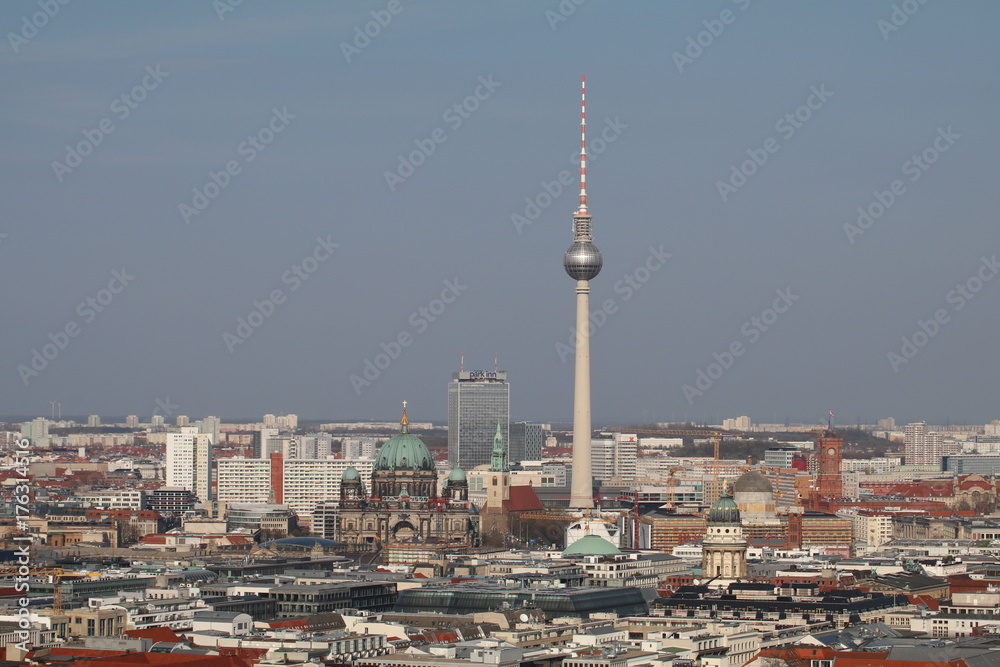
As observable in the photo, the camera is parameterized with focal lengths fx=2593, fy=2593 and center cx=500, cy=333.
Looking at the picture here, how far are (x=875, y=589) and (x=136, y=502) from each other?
8661 centimetres

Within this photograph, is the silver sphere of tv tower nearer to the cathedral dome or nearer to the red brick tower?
the cathedral dome

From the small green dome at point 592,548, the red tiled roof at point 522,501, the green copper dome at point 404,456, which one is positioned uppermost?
the green copper dome at point 404,456

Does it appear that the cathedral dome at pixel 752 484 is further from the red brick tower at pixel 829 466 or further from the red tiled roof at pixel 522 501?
the red brick tower at pixel 829 466

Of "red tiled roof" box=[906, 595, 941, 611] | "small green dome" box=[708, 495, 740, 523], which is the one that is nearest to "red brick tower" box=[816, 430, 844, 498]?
"small green dome" box=[708, 495, 740, 523]

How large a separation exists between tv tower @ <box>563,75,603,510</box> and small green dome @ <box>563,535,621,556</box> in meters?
32.5

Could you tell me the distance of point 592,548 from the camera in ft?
407

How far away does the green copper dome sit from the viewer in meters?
163

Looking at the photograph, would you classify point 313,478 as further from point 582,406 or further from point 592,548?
point 592,548

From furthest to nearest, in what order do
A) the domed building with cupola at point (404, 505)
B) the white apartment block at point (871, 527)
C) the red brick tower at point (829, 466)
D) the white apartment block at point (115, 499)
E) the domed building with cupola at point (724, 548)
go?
the red brick tower at point (829, 466) → the white apartment block at point (115, 499) → the white apartment block at point (871, 527) → the domed building with cupola at point (404, 505) → the domed building with cupola at point (724, 548)

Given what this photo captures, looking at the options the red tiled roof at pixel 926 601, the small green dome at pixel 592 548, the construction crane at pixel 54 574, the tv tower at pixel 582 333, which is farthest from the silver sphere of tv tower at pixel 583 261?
the red tiled roof at pixel 926 601

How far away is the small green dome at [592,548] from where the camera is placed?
123m

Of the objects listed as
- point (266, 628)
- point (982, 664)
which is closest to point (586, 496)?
point (266, 628)

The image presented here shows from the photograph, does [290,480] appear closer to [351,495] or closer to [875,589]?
[351,495]

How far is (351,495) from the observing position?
163250mm
